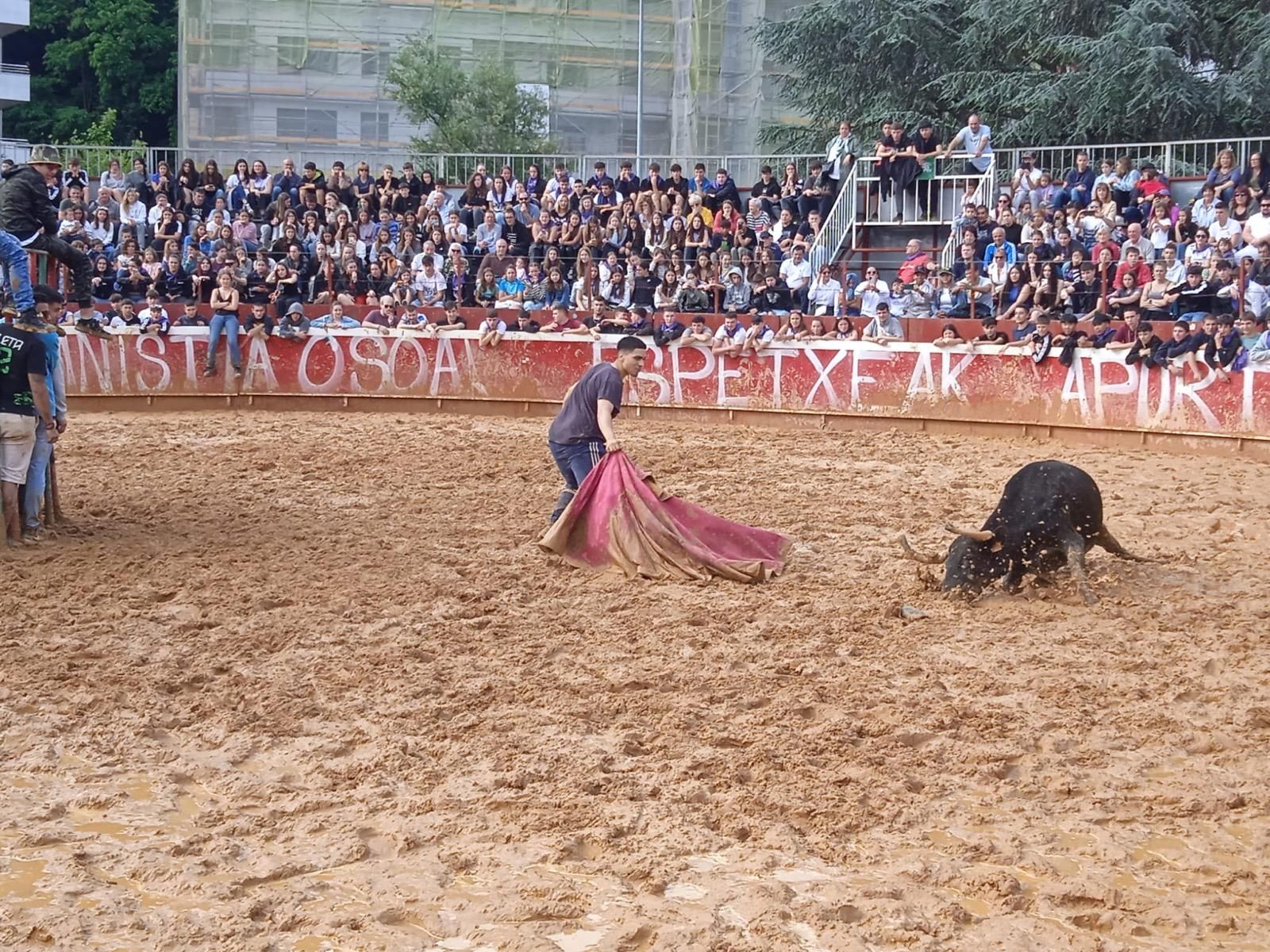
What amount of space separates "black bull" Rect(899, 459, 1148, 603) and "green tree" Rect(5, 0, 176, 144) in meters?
39.5

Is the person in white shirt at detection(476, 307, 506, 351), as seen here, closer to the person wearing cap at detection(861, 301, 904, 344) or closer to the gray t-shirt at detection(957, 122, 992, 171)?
the person wearing cap at detection(861, 301, 904, 344)

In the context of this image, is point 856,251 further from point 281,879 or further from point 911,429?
point 281,879

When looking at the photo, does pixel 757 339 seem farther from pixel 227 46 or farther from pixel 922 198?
Result: pixel 227 46

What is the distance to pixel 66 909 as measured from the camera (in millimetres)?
4988

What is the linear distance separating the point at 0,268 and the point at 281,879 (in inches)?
282

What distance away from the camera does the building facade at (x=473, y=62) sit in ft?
116

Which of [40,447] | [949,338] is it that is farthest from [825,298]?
[40,447]

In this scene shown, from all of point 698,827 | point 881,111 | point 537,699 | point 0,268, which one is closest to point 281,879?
point 698,827

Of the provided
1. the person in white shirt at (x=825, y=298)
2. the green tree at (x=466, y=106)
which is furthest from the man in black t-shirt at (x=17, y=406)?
the green tree at (x=466, y=106)

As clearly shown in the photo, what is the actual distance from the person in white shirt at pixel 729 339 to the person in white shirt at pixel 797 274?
167 cm

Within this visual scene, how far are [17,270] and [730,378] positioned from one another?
10.1 meters

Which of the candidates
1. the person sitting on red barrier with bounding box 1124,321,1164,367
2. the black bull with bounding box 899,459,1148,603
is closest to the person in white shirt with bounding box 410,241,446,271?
the person sitting on red barrier with bounding box 1124,321,1164,367

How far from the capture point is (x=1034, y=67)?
1077 inches

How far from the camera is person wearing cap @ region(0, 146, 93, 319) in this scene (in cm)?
968
